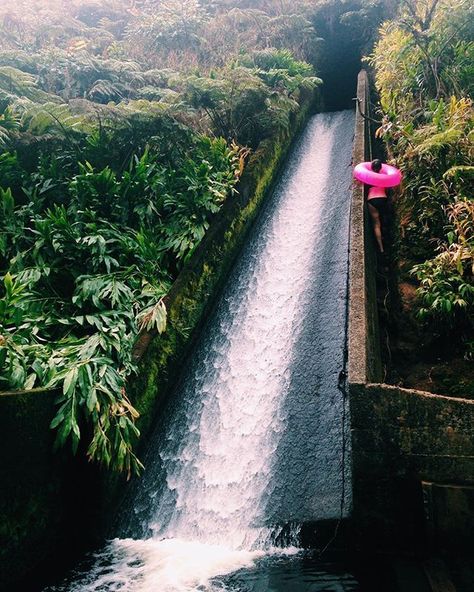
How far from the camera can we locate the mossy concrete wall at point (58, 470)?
4.00 m

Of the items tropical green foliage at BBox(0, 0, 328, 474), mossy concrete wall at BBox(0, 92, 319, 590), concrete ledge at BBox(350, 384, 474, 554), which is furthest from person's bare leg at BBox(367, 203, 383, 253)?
concrete ledge at BBox(350, 384, 474, 554)

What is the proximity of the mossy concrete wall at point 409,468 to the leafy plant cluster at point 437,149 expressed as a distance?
78.6 inches

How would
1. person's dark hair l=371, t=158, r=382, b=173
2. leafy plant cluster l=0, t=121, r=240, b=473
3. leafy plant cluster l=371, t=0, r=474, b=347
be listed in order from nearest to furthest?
1. leafy plant cluster l=0, t=121, r=240, b=473
2. leafy plant cluster l=371, t=0, r=474, b=347
3. person's dark hair l=371, t=158, r=382, b=173

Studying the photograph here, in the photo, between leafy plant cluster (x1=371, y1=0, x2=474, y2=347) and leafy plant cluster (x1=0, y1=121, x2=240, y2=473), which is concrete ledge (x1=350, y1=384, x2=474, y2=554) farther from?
leafy plant cluster (x1=0, y1=121, x2=240, y2=473)

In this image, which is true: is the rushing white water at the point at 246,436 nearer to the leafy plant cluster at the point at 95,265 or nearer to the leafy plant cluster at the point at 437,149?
the leafy plant cluster at the point at 95,265

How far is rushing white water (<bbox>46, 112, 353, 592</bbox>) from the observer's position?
4.52 metres

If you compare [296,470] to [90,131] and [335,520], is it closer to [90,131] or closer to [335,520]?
[335,520]

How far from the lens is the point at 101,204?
23.5 ft

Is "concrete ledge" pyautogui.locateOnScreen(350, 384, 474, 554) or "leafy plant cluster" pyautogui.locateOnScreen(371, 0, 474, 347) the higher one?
"leafy plant cluster" pyautogui.locateOnScreen(371, 0, 474, 347)

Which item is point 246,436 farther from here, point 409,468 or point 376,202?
point 376,202

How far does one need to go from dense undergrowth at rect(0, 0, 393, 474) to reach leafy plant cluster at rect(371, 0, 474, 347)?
2.78 m

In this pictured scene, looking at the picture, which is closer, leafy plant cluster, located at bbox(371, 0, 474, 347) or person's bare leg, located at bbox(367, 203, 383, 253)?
leafy plant cluster, located at bbox(371, 0, 474, 347)

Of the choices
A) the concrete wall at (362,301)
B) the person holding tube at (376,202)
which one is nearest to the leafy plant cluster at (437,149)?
the person holding tube at (376,202)

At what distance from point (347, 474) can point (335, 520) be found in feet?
1.65
